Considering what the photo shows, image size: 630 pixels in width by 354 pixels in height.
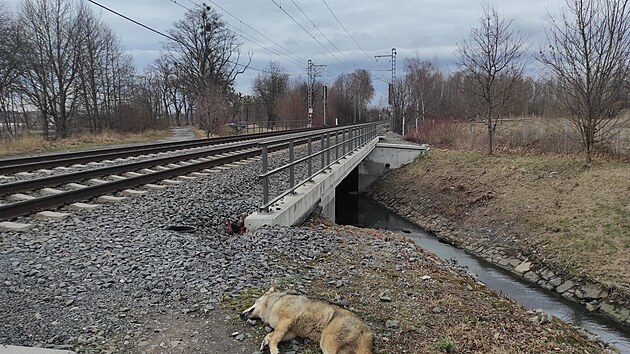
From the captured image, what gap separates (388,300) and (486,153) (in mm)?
21182

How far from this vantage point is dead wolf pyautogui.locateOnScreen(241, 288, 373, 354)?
125 inches

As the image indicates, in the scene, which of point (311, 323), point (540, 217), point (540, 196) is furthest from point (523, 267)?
point (311, 323)

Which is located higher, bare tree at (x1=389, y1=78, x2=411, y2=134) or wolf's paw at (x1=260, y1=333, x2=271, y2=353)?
bare tree at (x1=389, y1=78, x2=411, y2=134)

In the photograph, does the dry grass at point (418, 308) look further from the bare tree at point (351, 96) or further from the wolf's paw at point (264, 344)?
the bare tree at point (351, 96)

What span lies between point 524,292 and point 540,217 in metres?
4.47

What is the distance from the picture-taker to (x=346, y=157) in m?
16.2

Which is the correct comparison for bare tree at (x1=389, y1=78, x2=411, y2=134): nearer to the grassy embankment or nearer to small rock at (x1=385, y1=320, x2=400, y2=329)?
the grassy embankment

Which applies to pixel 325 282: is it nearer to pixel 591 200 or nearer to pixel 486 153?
pixel 591 200

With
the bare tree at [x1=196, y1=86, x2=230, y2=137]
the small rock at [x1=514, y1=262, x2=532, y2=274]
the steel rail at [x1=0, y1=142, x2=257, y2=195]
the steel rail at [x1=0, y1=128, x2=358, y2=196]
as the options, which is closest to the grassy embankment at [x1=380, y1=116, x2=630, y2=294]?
the small rock at [x1=514, y1=262, x2=532, y2=274]

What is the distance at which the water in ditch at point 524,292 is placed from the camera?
7.79 m

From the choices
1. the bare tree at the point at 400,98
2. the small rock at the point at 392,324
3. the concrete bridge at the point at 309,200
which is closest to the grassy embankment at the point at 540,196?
the concrete bridge at the point at 309,200

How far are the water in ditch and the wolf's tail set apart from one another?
19.1 feet

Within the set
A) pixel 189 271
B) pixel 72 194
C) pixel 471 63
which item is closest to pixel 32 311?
pixel 189 271

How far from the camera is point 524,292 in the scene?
390 inches
